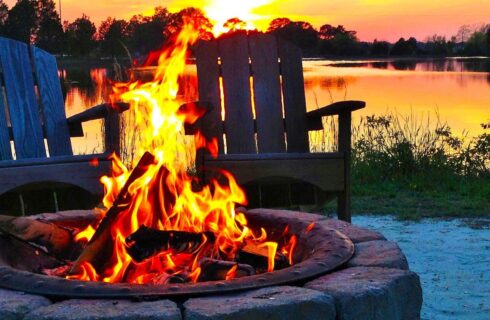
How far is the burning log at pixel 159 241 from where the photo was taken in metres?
2.07

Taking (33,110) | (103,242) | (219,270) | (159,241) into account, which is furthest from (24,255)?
(33,110)

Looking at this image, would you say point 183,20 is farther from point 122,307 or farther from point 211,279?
point 122,307

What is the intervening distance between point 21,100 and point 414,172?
3.39 metres

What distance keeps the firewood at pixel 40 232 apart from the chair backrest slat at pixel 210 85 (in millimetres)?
1428

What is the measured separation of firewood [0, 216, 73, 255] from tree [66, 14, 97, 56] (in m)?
20.9

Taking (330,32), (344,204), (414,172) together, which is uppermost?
(330,32)

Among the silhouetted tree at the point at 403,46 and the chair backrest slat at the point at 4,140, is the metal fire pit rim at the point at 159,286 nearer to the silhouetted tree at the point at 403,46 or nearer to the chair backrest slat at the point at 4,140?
the chair backrest slat at the point at 4,140

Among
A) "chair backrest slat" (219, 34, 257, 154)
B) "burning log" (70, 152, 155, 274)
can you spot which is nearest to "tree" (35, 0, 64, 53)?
"chair backrest slat" (219, 34, 257, 154)

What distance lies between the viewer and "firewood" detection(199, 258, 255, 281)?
1.99 m

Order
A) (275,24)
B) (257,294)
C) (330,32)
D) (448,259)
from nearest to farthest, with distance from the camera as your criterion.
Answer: (257,294) → (448,259) → (275,24) → (330,32)

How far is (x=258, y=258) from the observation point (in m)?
2.16

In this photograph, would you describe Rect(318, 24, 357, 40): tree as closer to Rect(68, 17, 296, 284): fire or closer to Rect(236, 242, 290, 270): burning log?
Rect(68, 17, 296, 284): fire

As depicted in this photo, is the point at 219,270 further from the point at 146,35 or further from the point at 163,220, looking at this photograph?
the point at 146,35

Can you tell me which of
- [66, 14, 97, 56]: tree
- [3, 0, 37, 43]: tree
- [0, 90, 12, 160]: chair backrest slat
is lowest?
[0, 90, 12, 160]: chair backrest slat
